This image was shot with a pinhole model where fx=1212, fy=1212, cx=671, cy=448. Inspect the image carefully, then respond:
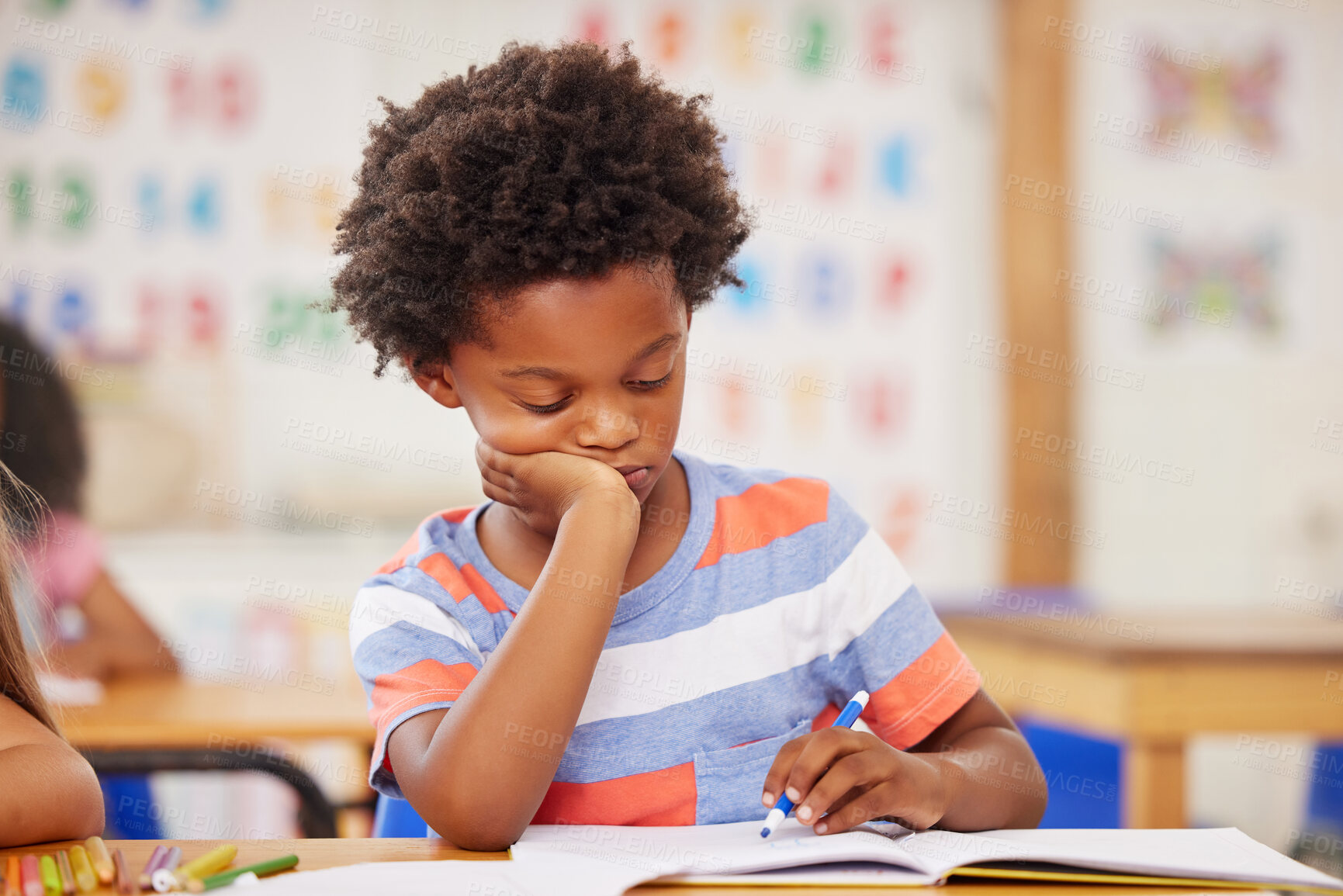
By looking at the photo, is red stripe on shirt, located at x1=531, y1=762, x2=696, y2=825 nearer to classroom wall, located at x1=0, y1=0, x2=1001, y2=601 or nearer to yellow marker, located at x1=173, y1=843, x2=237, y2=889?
yellow marker, located at x1=173, y1=843, x2=237, y2=889

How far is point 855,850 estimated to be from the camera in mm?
697

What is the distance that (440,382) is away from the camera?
1.02 meters

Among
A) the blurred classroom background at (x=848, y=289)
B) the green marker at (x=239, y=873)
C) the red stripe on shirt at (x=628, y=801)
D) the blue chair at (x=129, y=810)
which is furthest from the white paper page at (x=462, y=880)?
the blurred classroom background at (x=848, y=289)

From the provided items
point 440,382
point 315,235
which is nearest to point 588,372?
point 440,382

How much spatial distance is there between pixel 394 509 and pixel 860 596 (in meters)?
2.40

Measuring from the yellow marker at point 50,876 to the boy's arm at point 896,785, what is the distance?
416 mm

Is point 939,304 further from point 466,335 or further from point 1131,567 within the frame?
point 466,335

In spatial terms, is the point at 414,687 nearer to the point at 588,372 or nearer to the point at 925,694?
the point at 588,372

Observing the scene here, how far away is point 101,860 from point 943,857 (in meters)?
0.49

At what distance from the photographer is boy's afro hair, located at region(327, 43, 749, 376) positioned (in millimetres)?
903

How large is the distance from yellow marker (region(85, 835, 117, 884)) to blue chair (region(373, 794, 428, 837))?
0.33 meters

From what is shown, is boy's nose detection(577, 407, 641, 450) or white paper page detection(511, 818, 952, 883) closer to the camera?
white paper page detection(511, 818, 952, 883)

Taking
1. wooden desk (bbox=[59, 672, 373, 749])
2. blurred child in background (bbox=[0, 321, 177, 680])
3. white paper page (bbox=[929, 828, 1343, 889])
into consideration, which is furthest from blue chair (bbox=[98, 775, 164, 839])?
white paper page (bbox=[929, 828, 1343, 889])

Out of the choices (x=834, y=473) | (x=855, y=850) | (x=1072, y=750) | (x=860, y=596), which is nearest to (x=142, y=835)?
(x=860, y=596)
